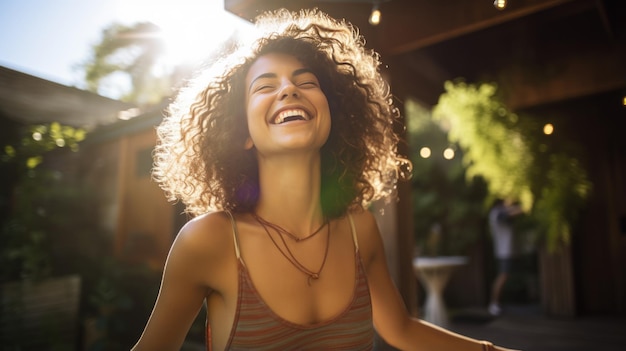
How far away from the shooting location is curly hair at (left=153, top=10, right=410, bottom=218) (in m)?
1.29

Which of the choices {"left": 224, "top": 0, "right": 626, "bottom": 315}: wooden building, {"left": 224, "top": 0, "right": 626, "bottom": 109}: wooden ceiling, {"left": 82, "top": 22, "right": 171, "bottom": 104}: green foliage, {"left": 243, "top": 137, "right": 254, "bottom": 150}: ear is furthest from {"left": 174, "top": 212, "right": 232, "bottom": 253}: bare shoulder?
{"left": 224, "top": 0, "right": 626, "bottom": 109}: wooden ceiling

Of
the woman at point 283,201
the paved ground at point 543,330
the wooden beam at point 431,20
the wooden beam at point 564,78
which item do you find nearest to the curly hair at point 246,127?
the woman at point 283,201

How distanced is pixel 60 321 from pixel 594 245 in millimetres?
6342

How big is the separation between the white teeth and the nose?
0.04 metres

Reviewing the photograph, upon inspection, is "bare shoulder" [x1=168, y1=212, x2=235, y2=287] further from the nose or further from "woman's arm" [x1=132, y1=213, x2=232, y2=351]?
the nose

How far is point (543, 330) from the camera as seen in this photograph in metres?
5.19

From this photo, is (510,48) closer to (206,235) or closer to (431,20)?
(431,20)

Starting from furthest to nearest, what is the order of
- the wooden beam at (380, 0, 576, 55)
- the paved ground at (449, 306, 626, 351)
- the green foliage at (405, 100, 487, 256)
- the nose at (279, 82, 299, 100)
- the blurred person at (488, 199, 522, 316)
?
1. the green foliage at (405, 100, 487, 256)
2. the blurred person at (488, 199, 522, 316)
3. the paved ground at (449, 306, 626, 351)
4. the wooden beam at (380, 0, 576, 55)
5. the nose at (279, 82, 299, 100)

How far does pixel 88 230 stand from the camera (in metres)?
3.68

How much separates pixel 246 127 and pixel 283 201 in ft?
0.82

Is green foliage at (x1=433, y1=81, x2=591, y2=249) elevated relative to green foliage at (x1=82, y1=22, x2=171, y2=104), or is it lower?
lower

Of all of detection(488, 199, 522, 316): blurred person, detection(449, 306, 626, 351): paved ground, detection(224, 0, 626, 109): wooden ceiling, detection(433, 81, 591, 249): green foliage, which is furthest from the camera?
detection(488, 199, 522, 316): blurred person

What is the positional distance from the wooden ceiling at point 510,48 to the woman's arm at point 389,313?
1471 mm

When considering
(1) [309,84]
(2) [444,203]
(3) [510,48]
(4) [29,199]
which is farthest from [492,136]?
(2) [444,203]
